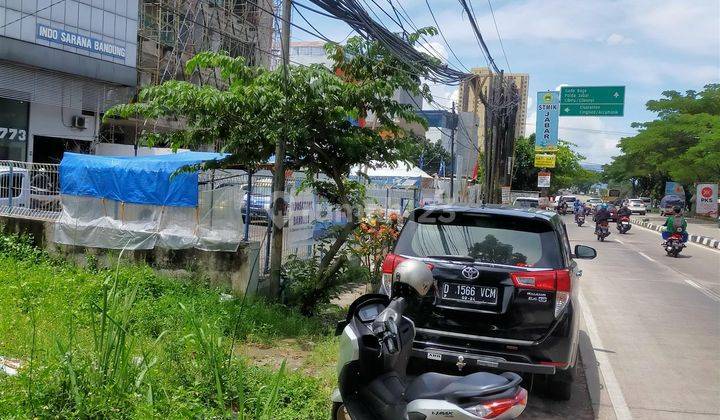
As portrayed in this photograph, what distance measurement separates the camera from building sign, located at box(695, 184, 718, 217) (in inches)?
1411

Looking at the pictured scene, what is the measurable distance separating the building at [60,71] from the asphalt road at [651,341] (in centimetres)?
1970

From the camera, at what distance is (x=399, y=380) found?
9.95 ft

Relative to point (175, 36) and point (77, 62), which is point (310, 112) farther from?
point (175, 36)

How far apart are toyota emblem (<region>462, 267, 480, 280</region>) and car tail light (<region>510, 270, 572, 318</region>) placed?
0.83 ft

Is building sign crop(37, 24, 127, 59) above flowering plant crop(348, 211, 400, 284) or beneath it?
above

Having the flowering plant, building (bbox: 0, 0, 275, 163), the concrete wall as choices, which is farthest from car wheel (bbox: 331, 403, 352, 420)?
building (bbox: 0, 0, 275, 163)

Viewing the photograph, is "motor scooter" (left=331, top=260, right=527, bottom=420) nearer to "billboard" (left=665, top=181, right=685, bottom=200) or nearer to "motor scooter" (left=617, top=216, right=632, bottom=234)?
"motor scooter" (left=617, top=216, right=632, bottom=234)

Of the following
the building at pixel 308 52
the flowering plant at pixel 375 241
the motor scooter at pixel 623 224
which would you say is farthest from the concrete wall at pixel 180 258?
the building at pixel 308 52

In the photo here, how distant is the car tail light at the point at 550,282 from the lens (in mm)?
4305

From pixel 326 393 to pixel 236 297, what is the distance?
3.06 metres

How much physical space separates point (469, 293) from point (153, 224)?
5.46 metres

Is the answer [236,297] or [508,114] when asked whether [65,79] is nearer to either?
[508,114]

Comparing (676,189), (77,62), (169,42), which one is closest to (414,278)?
(77,62)

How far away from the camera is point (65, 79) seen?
2334 centimetres
